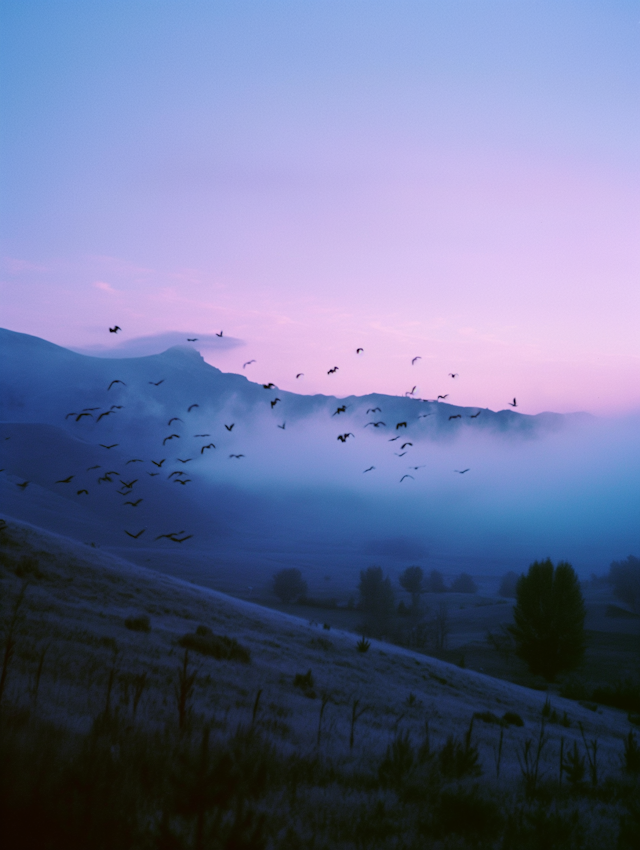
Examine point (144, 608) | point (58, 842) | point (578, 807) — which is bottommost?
point (144, 608)

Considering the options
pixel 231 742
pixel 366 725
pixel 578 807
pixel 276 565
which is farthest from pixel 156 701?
pixel 276 565

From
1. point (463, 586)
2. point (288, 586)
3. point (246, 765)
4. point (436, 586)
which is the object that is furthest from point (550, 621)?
point (463, 586)

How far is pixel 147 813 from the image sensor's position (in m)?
4.44

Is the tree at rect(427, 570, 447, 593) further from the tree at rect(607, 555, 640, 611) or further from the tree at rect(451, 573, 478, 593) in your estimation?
the tree at rect(607, 555, 640, 611)

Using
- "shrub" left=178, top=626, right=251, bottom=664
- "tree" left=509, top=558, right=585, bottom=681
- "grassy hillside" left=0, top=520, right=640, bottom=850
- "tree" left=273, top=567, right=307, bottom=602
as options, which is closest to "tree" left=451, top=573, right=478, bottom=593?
"tree" left=273, top=567, right=307, bottom=602

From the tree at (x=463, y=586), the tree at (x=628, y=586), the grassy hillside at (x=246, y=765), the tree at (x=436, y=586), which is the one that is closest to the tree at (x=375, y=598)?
the tree at (x=436, y=586)

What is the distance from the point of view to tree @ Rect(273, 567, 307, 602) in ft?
284

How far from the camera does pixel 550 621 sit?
4441 centimetres

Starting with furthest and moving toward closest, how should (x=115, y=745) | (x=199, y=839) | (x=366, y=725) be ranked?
(x=366, y=725) → (x=115, y=745) → (x=199, y=839)

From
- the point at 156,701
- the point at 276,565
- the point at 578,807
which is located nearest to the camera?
the point at 578,807

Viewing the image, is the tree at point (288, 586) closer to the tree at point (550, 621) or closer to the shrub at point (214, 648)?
the tree at point (550, 621)

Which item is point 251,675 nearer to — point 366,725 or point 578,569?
point 366,725

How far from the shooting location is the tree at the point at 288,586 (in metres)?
86.5

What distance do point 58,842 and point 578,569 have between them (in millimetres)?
221383
